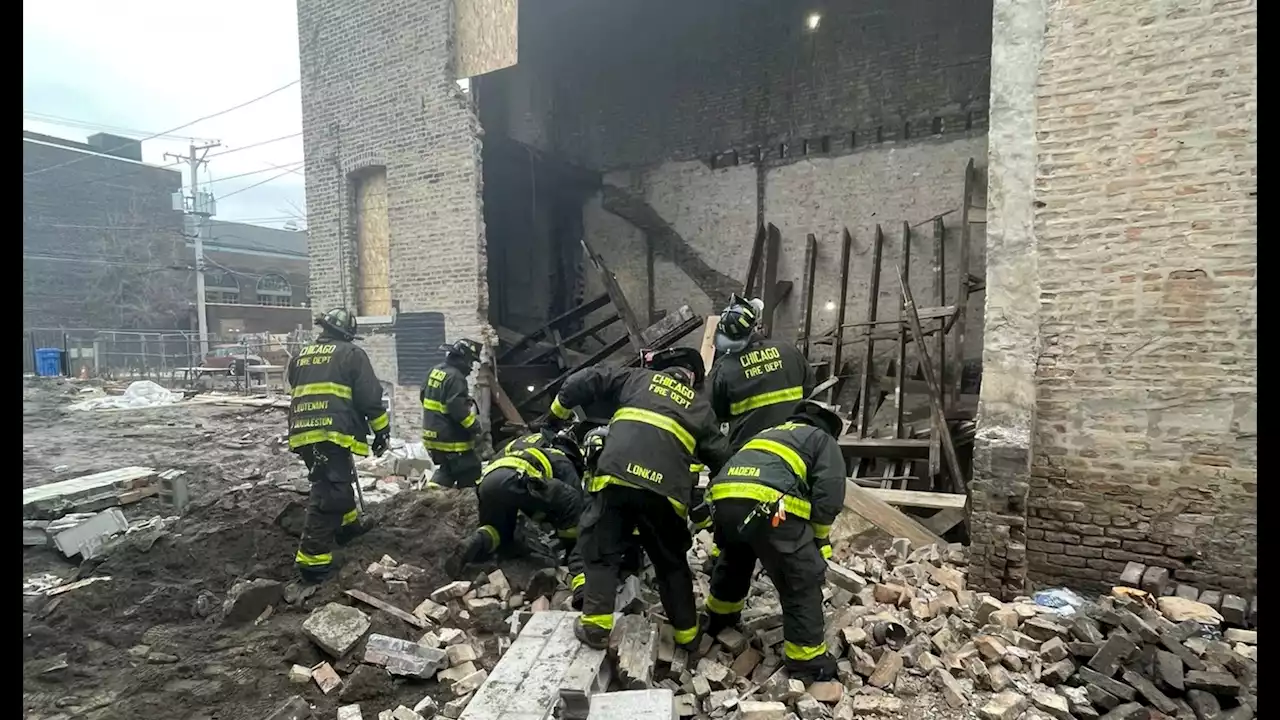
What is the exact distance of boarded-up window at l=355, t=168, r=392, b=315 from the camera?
9352mm

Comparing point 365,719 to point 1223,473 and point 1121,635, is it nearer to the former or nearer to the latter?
point 1121,635

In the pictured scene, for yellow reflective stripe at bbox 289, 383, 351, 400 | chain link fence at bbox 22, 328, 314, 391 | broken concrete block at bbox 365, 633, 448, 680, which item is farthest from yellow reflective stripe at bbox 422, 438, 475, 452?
chain link fence at bbox 22, 328, 314, 391

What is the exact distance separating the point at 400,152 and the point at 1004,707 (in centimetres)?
923

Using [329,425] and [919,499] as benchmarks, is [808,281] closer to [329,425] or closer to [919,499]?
[919,499]

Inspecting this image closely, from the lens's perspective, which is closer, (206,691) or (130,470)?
(206,691)

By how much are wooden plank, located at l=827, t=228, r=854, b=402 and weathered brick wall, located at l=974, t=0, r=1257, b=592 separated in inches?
158

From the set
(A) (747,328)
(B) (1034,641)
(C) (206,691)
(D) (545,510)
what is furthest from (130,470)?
(B) (1034,641)

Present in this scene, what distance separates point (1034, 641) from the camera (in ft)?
12.4

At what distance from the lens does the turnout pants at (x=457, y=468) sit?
6.19 meters

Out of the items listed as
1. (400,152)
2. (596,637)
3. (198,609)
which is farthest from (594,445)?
(400,152)

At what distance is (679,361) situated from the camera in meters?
3.95

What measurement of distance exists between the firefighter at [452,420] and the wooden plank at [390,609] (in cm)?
190
